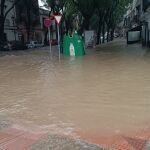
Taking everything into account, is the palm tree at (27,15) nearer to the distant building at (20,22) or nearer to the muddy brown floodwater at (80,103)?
the distant building at (20,22)

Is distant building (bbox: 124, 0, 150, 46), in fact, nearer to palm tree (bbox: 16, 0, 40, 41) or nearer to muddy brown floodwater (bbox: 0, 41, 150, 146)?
palm tree (bbox: 16, 0, 40, 41)

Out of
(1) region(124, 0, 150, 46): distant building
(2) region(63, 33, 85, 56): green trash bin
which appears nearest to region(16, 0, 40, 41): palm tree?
(1) region(124, 0, 150, 46): distant building

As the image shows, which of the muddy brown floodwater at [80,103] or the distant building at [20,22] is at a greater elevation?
the distant building at [20,22]

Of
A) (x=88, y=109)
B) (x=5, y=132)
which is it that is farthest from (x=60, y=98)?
(x=5, y=132)

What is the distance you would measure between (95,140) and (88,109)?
2074mm

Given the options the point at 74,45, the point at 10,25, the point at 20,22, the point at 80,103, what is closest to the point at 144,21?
the point at 74,45

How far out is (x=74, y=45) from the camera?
24.0m

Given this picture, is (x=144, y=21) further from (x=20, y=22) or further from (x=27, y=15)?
(x=20, y=22)

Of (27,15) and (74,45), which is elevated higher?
(27,15)

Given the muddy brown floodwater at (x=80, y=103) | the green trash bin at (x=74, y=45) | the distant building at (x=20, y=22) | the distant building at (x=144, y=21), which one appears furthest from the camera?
the distant building at (x=20, y=22)

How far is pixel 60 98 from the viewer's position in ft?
28.1

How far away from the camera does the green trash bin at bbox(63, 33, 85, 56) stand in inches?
932

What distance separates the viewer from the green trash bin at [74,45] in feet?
77.7

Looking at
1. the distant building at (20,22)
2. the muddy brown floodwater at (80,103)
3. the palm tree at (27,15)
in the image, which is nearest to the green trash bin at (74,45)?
the muddy brown floodwater at (80,103)
